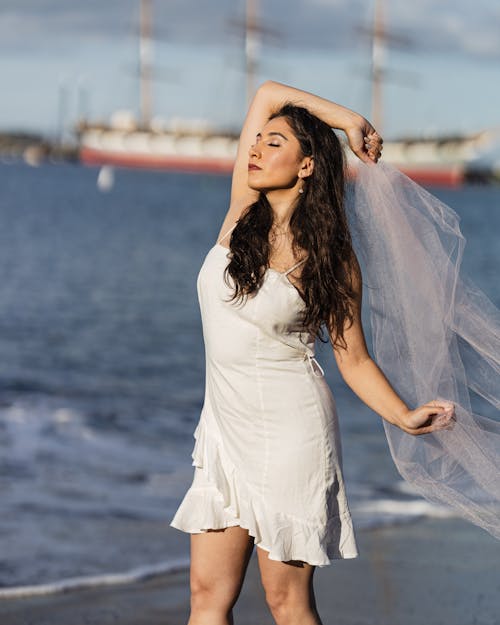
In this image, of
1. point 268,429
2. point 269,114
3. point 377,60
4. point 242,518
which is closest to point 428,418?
point 268,429

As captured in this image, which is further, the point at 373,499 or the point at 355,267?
the point at 373,499

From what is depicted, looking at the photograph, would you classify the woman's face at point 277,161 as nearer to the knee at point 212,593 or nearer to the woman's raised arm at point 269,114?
the woman's raised arm at point 269,114

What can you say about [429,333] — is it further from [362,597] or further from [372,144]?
[362,597]

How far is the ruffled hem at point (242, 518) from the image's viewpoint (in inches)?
112

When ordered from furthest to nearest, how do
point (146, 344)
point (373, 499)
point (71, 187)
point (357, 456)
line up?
point (71, 187), point (146, 344), point (357, 456), point (373, 499)

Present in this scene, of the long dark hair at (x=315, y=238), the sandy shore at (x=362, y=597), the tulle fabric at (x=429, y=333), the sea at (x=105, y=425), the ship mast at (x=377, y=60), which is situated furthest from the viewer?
the ship mast at (x=377, y=60)

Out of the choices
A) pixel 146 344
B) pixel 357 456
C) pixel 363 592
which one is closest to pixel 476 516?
pixel 363 592

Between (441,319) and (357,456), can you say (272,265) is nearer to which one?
(441,319)

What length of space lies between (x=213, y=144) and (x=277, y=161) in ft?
317

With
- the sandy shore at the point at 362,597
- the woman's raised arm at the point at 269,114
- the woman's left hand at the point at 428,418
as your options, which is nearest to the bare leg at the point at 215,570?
the woman's left hand at the point at 428,418

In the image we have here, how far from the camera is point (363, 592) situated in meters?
4.70

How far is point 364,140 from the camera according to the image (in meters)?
3.05

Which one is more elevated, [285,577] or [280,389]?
[280,389]

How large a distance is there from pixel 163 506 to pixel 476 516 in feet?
11.7
